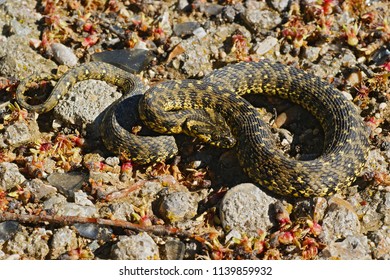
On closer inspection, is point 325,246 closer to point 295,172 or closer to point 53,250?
point 295,172

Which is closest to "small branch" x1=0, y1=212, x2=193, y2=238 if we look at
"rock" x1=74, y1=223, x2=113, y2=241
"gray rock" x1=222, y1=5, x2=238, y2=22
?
"rock" x1=74, y1=223, x2=113, y2=241

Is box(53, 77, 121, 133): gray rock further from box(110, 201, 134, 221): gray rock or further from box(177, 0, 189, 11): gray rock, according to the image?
box(177, 0, 189, 11): gray rock

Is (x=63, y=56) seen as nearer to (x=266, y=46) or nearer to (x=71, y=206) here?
(x=71, y=206)

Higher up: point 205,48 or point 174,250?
point 205,48

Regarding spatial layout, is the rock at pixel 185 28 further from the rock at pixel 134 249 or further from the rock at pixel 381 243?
the rock at pixel 381 243

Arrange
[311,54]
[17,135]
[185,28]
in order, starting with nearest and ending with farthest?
1. [17,135]
2. [311,54]
3. [185,28]

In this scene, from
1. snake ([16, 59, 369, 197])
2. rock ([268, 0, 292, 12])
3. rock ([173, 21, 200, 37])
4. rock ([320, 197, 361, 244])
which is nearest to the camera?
rock ([320, 197, 361, 244])

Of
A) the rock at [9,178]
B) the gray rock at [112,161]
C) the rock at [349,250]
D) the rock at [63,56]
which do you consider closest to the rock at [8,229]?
the rock at [9,178]

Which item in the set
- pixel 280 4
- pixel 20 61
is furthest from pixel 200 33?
pixel 20 61
